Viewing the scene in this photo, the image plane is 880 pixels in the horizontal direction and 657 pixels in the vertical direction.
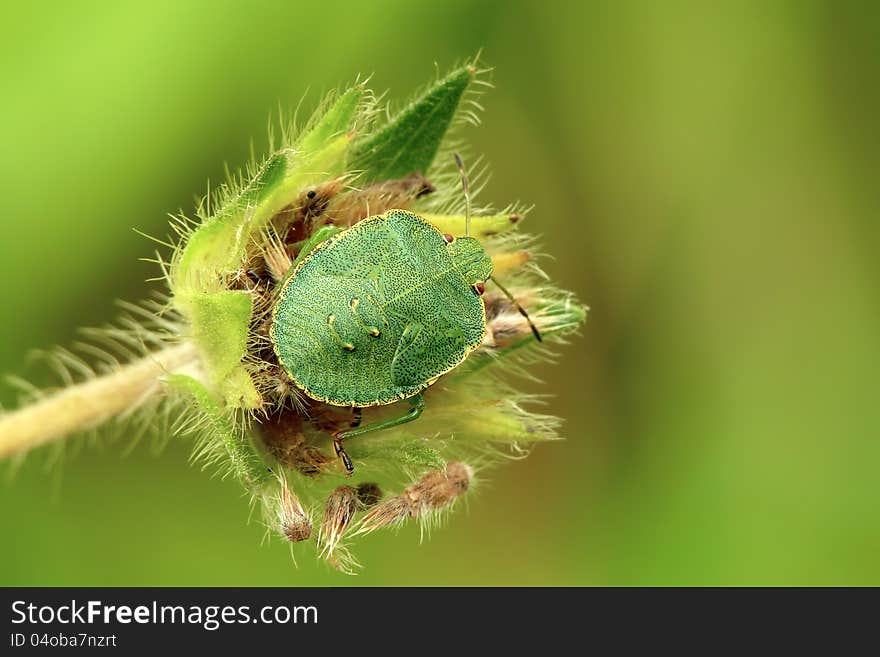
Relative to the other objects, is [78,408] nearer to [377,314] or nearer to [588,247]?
[377,314]

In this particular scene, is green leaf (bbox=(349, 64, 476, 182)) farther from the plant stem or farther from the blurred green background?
the blurred green background

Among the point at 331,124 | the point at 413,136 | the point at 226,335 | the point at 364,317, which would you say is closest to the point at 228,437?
the point at 226,335

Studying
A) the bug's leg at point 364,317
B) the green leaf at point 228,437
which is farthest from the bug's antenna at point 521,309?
the green leaf at point 228,437

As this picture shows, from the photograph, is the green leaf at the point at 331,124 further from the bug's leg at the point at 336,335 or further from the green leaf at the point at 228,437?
the green leaf at the point at 228,437

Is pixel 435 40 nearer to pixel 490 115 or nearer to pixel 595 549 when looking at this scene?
pixel 490 115

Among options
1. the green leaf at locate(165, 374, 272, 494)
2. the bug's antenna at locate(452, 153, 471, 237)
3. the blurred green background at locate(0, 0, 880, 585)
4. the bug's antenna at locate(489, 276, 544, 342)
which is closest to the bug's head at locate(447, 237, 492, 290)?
the bug's antenna at locate(452, 153, 471, 237)

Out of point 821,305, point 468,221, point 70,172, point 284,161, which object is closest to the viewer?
point 284,161

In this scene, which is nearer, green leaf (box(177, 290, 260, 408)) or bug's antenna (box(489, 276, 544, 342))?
green leaf (box(177, 290, 260, 408))

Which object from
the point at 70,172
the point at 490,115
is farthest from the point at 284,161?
the point at 490,115
